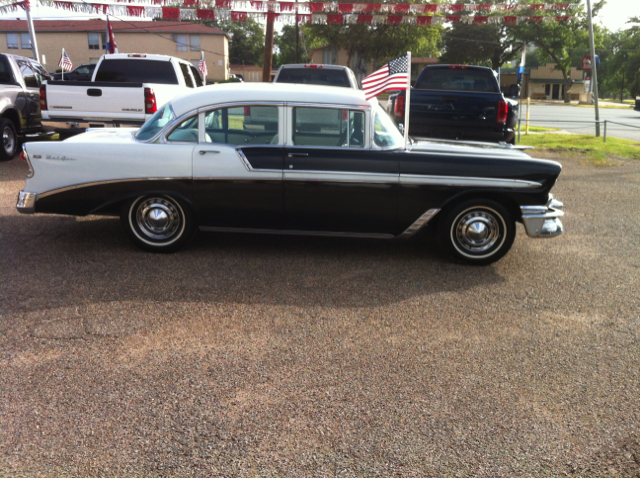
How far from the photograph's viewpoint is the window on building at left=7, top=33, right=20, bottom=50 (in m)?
60.1

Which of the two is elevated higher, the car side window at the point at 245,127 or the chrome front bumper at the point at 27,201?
the car side window at the point at 245,127

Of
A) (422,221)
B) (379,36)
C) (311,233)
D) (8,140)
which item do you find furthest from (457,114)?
(379,36)

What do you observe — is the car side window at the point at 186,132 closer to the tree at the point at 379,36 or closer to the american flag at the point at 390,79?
the american flag at the point at 390,79

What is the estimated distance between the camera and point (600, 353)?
13.8ft

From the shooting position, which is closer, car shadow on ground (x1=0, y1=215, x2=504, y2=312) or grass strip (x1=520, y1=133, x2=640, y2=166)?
car shadow on ground (x1=0, y1=215, x2=504, y2=312)

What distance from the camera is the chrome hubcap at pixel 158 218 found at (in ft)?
19.9

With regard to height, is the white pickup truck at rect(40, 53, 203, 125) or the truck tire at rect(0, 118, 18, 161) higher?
the white pickup truck at rect(40, 53, 203, 125)

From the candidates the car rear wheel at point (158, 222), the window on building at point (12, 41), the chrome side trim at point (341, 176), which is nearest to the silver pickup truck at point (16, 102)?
the car rear wheel at point (158, 222)

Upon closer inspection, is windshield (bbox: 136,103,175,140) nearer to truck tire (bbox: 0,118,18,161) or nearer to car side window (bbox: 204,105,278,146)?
car side window (bbox: 204,105,278,146)

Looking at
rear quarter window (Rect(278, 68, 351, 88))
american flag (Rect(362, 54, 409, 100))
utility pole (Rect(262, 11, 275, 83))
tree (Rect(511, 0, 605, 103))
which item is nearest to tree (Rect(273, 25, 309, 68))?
tree (Rect(511, 0, 605, 103))

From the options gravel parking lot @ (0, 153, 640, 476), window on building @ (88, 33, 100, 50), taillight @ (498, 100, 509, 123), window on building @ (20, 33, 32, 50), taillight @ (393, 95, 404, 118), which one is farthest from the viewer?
window on building @ (20, 33, 32, 50)

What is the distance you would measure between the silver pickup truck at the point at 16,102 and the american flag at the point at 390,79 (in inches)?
313

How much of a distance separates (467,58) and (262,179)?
7025cm


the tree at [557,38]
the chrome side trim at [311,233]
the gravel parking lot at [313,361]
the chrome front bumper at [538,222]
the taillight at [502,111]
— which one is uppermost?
the tree at [557,38]
